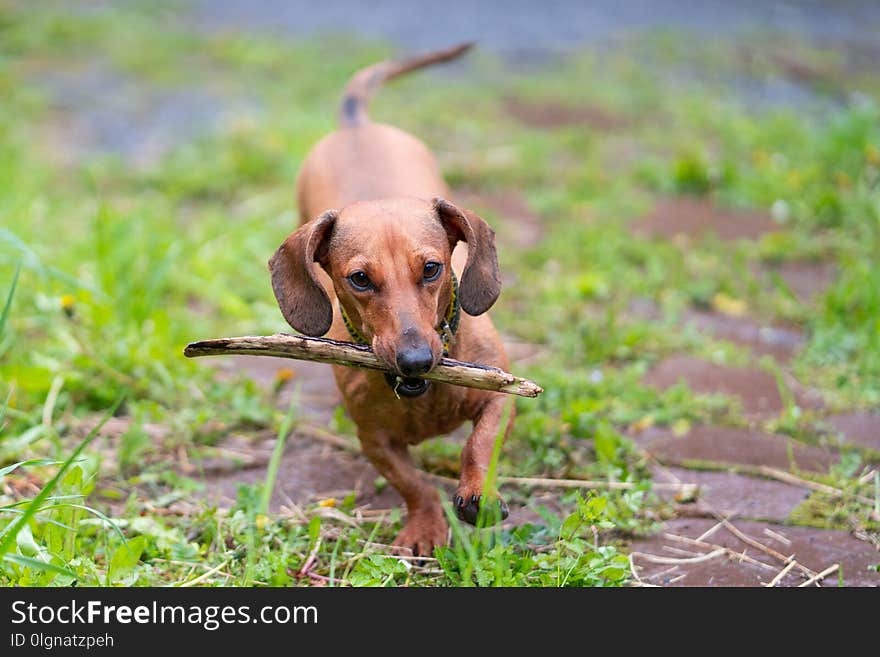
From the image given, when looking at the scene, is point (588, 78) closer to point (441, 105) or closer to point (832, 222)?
point (441, 105)

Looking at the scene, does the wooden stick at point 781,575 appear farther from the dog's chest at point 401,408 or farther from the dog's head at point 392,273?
the dog's head at point 392,273

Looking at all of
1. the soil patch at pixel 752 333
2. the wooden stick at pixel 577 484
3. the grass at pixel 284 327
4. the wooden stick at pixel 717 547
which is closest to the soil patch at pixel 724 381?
the grass at pixel 284 327

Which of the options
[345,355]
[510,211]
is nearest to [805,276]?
[510,211]

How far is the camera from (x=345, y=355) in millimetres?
2701

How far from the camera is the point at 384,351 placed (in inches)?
102

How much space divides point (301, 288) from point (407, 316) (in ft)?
1.40

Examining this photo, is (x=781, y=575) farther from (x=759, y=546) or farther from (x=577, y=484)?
(x=577, y=484)

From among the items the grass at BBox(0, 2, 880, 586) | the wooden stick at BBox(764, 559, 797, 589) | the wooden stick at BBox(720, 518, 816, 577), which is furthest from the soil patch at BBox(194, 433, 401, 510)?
the wooden stick at BBox(764, 559, 797, 589)

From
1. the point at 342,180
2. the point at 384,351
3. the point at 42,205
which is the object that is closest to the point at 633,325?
the point at 342,180

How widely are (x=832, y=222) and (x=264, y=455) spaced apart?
10.3 ft

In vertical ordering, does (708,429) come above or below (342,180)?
below

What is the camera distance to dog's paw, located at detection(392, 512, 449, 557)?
9.61ft

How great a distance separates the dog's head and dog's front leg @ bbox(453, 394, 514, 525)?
0.31 metres
